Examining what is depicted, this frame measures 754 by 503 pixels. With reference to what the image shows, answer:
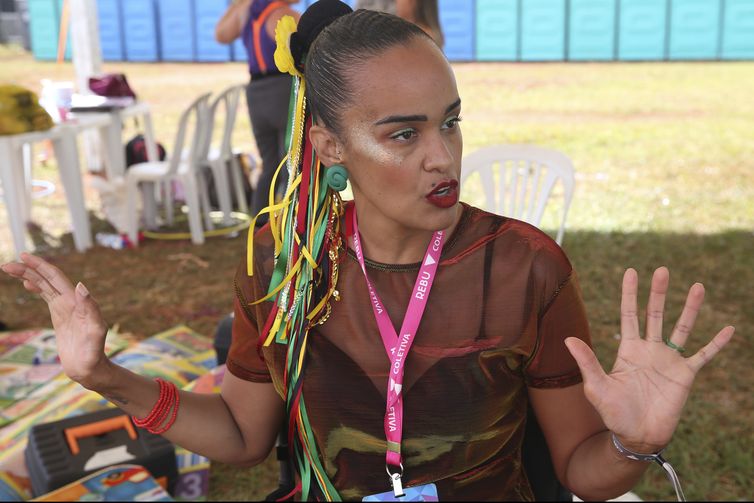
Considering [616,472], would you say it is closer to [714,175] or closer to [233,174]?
[233,174]

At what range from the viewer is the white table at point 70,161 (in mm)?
5500

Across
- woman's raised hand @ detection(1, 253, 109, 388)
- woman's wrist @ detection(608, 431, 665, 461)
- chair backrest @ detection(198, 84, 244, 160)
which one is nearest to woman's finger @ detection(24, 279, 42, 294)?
woman's raised hand @ detection(1, 253, 109, 388)

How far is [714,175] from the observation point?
801 cm

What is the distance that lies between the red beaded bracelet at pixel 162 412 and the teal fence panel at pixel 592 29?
1697 cm

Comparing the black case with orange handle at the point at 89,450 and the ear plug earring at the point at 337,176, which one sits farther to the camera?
the black case with orange handle at the point at 89,450

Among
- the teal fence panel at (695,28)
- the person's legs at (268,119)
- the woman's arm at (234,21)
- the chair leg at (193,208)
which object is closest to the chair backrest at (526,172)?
the person's legs at (268,119)

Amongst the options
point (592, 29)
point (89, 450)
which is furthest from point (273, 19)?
point (592, 29)

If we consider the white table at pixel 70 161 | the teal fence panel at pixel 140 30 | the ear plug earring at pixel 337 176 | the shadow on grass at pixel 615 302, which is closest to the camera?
the ear plug earring at pixel 337 176

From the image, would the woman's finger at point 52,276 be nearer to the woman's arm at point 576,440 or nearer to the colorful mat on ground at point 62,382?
the woman's arm at point 576,440

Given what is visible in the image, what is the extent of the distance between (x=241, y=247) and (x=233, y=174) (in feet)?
3.81

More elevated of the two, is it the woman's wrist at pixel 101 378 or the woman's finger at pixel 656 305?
the woman's finger at pixel 656 305

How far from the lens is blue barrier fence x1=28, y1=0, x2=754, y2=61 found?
662 inches

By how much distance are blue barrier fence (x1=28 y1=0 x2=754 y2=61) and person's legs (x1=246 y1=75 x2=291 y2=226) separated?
12851 mm

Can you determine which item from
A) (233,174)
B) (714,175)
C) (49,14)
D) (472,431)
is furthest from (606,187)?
(49,14)
